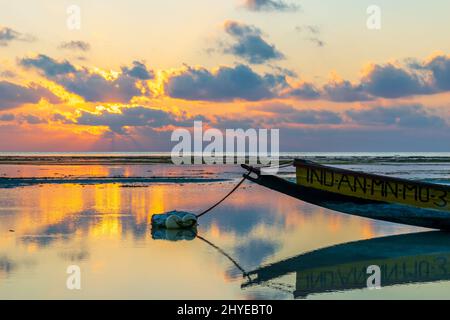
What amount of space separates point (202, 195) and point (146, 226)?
974 cm

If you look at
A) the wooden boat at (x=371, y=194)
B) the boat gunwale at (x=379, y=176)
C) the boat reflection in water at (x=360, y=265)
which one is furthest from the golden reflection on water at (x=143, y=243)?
the boat gunwale at (x=379, y=176)

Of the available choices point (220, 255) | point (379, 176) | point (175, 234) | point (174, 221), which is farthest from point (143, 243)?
point (379, 176)

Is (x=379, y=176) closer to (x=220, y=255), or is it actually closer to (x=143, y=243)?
(x=220, y=255)

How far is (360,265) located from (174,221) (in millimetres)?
5431

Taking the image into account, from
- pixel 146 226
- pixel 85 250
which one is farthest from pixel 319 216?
pixel 85 250

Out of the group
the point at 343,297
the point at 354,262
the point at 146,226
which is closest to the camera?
the point at 343,297

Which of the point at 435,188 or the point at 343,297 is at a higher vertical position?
the point at 435,188

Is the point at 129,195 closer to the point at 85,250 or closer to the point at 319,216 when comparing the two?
the point at 319,216

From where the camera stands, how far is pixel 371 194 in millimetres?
14844

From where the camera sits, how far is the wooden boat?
47.3 ft

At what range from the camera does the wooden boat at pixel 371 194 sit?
47.3ft

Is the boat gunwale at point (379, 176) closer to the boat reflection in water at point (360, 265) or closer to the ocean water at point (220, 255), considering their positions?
the ocean water at point (220, 255)

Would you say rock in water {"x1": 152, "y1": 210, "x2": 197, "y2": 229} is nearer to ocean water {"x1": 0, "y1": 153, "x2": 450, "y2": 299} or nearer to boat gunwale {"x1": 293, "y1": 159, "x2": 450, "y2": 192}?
ocean water {"x1": 0, "y1": 153, "x2": 450, "y2": 299}

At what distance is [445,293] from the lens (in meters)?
8.77
